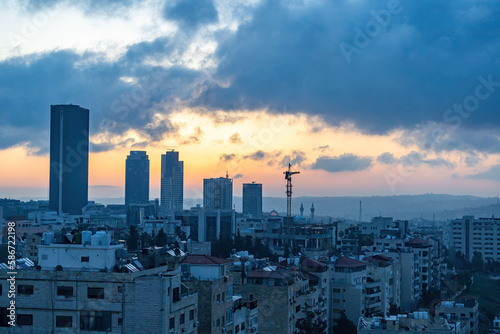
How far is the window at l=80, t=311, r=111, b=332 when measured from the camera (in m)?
20.0

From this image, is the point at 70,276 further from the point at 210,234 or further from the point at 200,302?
the point at 210,234

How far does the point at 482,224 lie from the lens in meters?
105

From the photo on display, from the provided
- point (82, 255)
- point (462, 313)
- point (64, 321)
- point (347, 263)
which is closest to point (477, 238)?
point (462, 313)

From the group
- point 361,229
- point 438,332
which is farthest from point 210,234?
point 438,332

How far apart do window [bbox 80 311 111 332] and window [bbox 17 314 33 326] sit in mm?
1596

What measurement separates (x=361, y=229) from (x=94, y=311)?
87.2 metres

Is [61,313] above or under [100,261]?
under

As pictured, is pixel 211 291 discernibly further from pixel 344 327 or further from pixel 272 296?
pixel 344 327

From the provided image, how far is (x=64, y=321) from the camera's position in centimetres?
2016

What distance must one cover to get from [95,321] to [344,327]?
879 inches

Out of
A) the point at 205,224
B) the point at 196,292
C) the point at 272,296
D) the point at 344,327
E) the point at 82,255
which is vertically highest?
the point at 82,255

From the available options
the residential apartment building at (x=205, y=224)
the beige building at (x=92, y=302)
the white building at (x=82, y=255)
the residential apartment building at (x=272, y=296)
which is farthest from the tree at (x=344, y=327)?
the residential apartment building at (x=205, y=224)

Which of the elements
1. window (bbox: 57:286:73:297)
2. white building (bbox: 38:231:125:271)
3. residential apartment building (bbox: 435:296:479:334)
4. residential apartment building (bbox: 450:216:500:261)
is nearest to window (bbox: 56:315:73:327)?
window (bbox: 57:286:73:297)

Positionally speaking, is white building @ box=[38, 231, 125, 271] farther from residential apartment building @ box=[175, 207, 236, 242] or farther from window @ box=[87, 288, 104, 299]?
residential apartment building @ box=[175, 207, 236, 242]
